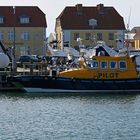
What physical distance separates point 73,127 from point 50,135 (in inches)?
96.6

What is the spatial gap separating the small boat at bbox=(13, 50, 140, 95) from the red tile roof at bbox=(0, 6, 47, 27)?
40.5m

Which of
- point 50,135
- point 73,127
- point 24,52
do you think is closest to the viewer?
point 50,135

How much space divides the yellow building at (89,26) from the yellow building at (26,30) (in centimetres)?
442

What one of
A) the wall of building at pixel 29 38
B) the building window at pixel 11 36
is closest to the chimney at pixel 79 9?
the wall of building at pixel 29 38

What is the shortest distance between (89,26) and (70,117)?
58396mm

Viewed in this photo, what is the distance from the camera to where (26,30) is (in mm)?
88938

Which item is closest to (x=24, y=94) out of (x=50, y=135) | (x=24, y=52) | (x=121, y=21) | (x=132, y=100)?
(x=132, y=100)

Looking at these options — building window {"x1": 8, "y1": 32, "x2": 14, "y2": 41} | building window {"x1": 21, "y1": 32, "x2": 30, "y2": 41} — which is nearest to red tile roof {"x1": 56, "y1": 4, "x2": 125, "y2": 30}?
building window {"x1": 21, "y1": 32, "x2": 30, "y2": 41}

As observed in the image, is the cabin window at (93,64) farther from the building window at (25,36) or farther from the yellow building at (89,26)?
the yellow building at (89,26)

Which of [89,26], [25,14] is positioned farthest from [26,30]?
[89,26]

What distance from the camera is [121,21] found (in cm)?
9412

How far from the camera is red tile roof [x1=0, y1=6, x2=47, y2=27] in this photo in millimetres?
88312

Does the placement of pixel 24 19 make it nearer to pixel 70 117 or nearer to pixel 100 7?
pixel 100 7

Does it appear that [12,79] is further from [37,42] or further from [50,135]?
[37,42]
